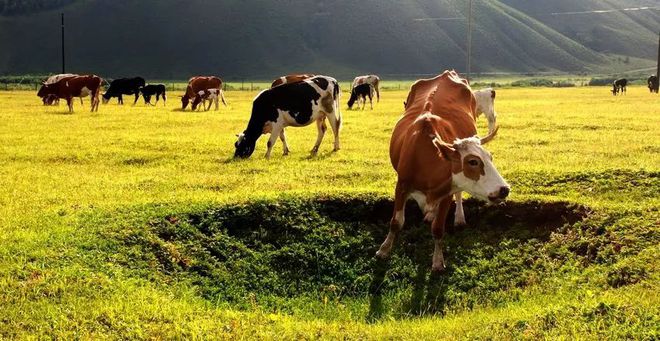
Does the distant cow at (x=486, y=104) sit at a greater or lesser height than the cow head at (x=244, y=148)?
greater

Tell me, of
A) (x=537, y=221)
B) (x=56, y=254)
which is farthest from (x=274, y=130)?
(x=56, y=254)

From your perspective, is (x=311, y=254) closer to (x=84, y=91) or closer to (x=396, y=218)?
(x=396, y=218)

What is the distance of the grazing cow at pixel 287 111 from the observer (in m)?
17.8

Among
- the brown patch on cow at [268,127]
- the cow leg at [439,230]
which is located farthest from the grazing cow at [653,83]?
the cow leg at [439,230]

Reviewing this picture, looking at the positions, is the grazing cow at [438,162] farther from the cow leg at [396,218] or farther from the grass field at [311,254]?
the grass field at [311,254]

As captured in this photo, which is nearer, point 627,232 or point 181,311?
point 181,311

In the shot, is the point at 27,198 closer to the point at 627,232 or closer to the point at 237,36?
the point at 627,232

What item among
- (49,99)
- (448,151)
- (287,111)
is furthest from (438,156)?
(49,99)

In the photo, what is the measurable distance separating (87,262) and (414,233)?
16.4 ft

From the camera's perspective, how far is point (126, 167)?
51.1ft

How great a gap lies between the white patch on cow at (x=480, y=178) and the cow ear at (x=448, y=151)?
0.06 meters

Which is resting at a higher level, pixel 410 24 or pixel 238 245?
pixel 410 24

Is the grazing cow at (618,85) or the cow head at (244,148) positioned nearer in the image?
the cow head at (244,148)

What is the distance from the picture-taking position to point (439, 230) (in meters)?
9.11
